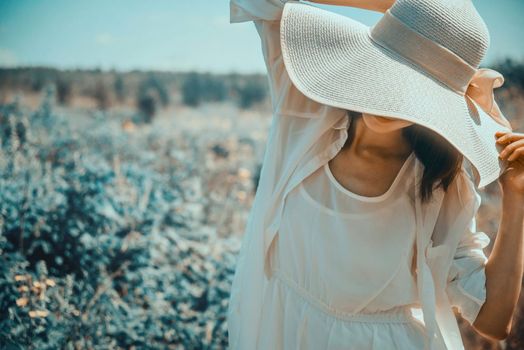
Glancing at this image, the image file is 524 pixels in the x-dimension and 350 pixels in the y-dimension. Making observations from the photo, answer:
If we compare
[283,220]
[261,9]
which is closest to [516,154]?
[283,220]

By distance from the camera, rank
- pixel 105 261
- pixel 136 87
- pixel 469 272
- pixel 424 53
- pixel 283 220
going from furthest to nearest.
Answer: pixel 136 87 → pixel 105 261 → pixel 283 220 → pixel 469 272 → pixel 424 53

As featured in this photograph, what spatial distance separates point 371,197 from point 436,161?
208 millimetres

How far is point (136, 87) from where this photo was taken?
1266 centimetres

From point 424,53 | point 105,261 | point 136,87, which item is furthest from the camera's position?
point 136,87

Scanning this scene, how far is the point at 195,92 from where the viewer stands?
13.9m

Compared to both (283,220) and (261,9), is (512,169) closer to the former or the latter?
(283,220)

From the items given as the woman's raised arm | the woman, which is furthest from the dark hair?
the woman's raised arm

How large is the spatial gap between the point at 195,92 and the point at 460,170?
13.1 meters

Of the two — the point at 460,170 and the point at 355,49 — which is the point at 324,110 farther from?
the point at 460,170

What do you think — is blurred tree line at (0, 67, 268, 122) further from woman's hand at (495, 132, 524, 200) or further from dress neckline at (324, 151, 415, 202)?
woman's hand at (495, 132, 524, 200)

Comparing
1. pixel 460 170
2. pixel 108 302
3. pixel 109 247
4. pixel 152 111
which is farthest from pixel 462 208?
pixel 152 111

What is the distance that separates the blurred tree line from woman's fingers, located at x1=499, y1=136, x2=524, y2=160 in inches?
337

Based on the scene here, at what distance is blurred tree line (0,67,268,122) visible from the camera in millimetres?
10305

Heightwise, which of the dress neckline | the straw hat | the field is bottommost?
the field
